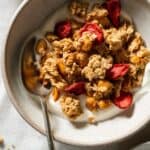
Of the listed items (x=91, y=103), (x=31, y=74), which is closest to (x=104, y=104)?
(x=91, y=103)

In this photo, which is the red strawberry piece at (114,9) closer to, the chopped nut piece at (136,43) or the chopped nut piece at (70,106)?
the chopped nut piece at (136,43)

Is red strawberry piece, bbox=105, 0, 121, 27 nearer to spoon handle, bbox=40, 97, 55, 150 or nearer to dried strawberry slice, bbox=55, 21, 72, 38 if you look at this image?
dried strawberry slice, bbox=55, 21, 72, 38

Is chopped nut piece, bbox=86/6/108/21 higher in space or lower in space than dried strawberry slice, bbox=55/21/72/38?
higher

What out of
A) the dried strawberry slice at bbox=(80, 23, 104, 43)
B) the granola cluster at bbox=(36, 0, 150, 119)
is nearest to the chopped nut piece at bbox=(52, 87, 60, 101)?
the granola cluster at bbox=(36, 0, 150, 119)

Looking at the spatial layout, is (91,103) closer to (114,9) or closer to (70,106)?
(70,106)

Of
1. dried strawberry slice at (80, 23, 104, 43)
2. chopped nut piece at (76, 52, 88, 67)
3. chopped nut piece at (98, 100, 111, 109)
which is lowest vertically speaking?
chopped nut piece at (98, 100, 111, 109)

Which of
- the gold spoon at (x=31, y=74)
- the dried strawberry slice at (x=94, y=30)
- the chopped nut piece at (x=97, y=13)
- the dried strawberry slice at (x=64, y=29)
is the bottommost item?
the gold spoon at (x=31, y=74)

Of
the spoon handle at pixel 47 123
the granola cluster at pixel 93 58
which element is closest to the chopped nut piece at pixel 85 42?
the granola cluster at pixel 93 58
